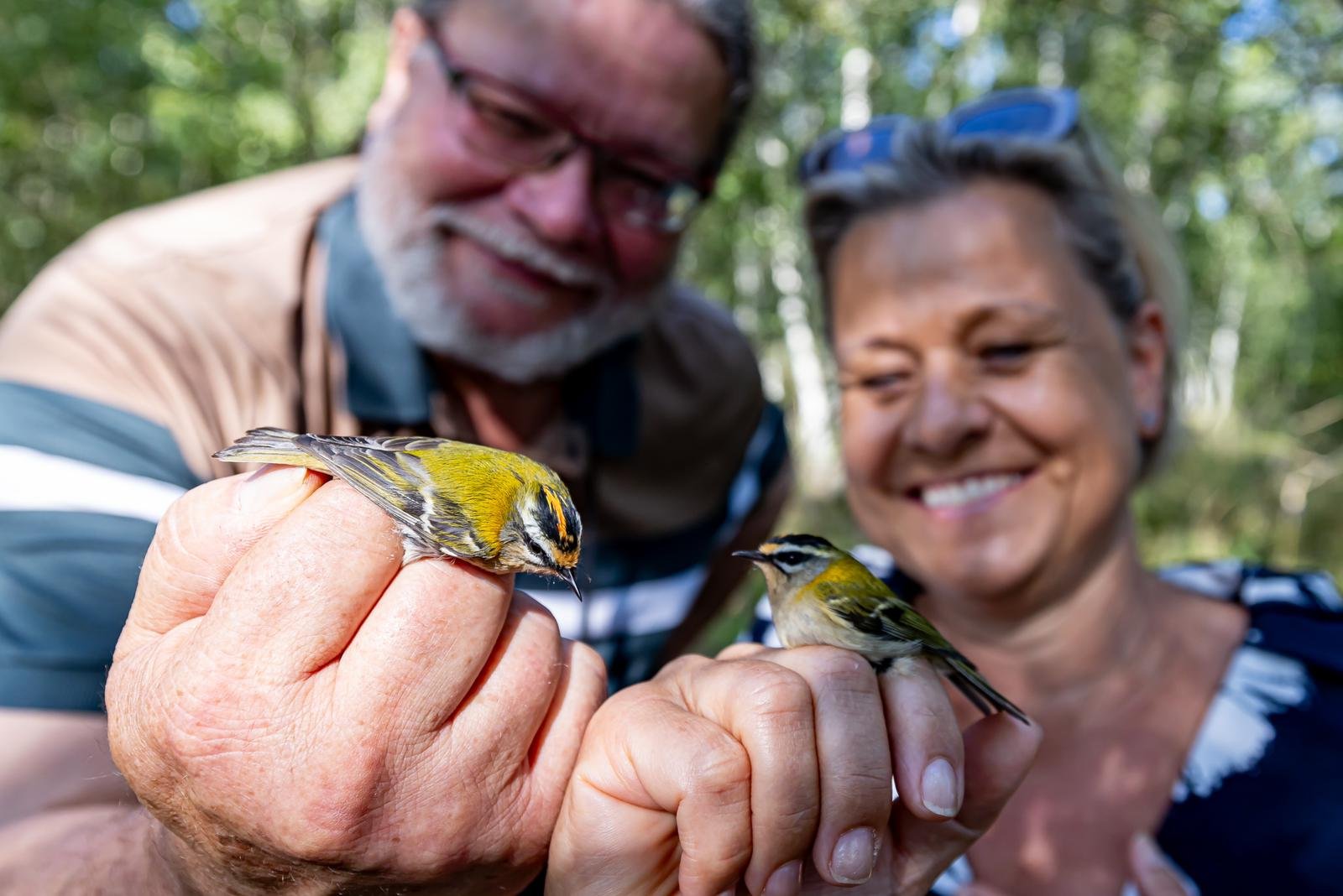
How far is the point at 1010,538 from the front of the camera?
242 cm

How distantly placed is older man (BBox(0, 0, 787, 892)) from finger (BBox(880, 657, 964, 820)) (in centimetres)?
48

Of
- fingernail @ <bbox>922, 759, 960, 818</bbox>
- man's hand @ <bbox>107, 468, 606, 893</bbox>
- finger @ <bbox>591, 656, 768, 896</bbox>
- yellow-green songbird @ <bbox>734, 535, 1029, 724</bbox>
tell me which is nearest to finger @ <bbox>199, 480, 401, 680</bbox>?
man's hand @ <bbox>107, 468, 606, 893</bbox>

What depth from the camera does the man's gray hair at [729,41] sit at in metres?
3.12

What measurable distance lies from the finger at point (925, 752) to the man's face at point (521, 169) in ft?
6.99

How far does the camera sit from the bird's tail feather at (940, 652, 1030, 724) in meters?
1.58

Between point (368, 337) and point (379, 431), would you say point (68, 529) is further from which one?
point (368, 337)

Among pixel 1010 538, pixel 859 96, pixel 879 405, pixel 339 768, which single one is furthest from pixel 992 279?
pixel 859 96

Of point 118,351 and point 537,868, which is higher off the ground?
point 118,351

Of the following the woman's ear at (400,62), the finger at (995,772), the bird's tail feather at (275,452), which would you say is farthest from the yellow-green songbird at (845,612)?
the woman's ear at (400,62)

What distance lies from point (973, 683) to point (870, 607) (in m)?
0.26

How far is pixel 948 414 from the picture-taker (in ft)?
7.83

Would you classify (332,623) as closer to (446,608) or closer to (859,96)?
→ (446,608)

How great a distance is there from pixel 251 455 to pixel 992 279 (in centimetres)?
200

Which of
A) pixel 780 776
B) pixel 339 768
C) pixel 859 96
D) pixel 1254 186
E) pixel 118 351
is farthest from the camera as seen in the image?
pixel 1254 186
